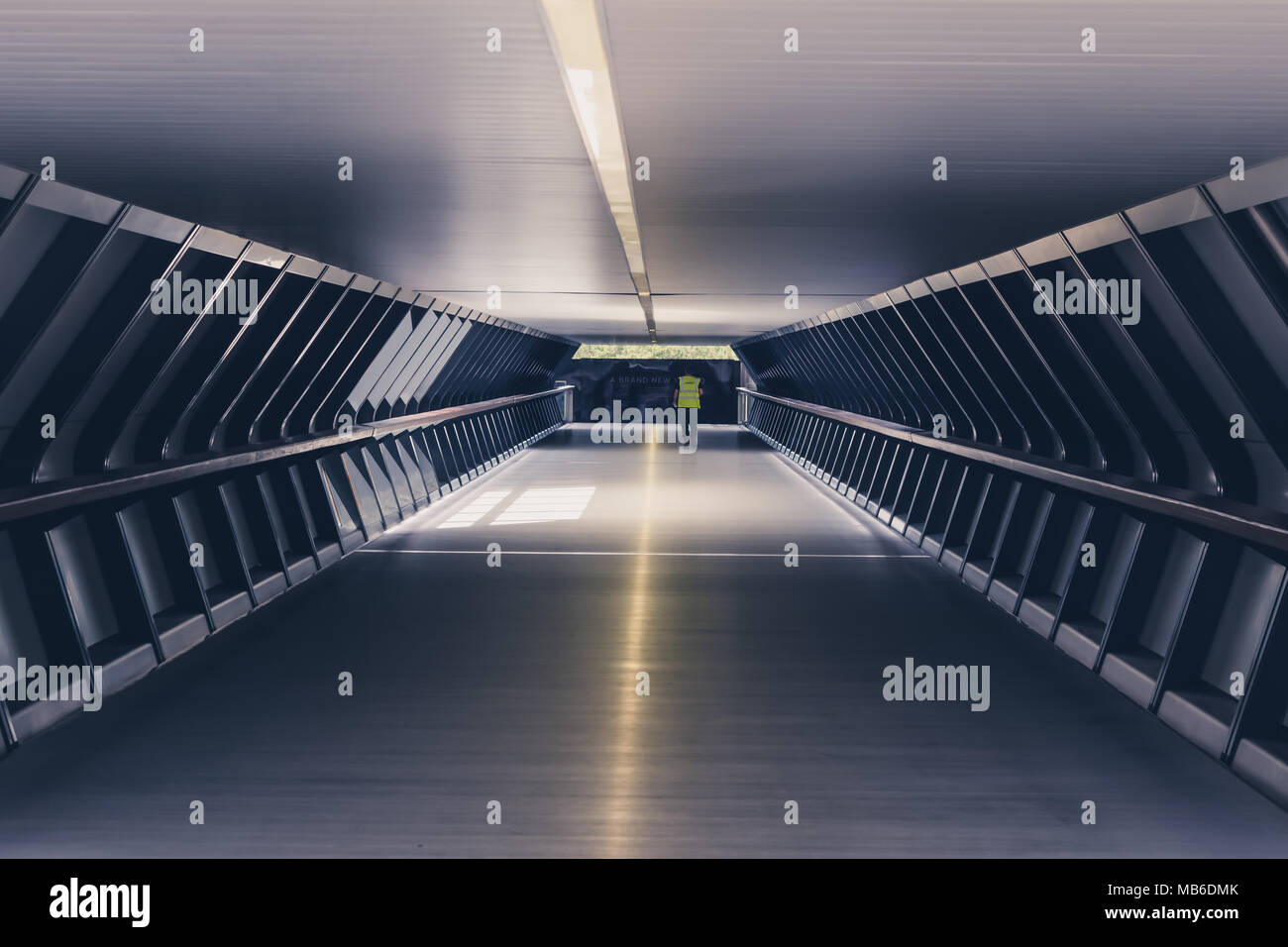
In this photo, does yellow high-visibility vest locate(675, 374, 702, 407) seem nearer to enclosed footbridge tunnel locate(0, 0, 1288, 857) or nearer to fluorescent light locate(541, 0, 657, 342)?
enclosed footbridge tunnel locate(0, 0, 1288, 857)

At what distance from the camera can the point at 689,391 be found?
36.7 metres

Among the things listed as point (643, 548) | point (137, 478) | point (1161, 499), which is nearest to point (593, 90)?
point (1161, 499)

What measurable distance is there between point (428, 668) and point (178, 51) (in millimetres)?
3757

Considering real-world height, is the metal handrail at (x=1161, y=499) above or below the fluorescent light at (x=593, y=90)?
below

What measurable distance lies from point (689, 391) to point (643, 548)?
26787 mm

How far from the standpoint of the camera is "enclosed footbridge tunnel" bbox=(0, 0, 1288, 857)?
3180 millimetres

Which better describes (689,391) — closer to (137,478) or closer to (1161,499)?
(137,478)

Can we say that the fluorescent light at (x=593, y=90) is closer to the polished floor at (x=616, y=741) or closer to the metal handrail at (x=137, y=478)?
the polished floor at (x=616, y=741)

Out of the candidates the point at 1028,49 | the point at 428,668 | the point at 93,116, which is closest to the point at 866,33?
the point at 1028,49

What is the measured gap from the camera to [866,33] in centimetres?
282

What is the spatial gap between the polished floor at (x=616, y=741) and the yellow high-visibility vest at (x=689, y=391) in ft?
92.4

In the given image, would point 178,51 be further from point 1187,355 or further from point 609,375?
point 609,375

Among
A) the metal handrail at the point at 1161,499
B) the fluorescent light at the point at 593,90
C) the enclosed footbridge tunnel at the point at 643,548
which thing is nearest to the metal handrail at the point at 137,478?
the enclosed footbridge tunnel at the point at 643,548

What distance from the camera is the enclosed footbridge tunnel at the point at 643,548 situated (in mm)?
3180
